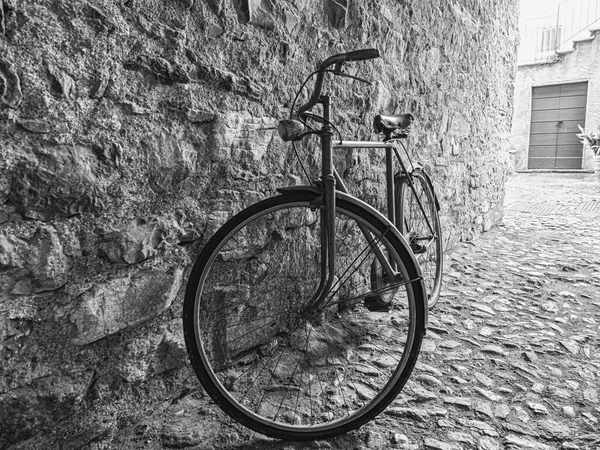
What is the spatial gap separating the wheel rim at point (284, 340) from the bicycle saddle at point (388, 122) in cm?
48

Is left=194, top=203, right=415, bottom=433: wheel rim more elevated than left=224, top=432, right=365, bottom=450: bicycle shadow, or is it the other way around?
left=194, top=203, right=415, bottom=433: wheel rim

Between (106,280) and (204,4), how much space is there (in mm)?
974

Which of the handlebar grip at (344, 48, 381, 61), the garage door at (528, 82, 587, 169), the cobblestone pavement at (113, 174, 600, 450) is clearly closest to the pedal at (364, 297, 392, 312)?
the cobblestone pavement at (113, 174, 600, 450)

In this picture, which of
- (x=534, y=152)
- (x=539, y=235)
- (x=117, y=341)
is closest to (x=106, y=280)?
(x=117, y=341)

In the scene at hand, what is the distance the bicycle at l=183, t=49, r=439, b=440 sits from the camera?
1416 millimetres

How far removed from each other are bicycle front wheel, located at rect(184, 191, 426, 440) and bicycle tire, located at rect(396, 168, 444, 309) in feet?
0.99

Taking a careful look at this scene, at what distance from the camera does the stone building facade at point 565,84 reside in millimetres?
12508

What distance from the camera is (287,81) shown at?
185cm

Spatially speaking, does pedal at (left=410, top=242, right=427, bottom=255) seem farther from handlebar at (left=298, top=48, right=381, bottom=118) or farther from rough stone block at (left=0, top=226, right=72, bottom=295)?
rough stone block at (left=0, top=226, right=72, bottom=295)

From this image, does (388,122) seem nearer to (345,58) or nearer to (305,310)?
(345,58)

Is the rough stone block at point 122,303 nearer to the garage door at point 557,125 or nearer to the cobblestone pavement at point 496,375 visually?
the cobblestone pavement at point 496,375

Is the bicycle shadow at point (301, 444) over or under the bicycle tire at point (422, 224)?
under

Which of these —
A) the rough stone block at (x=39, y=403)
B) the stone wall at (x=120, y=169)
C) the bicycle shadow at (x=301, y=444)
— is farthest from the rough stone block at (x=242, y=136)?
the bicycle shadow at (x=301, y=444)

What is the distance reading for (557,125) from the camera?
528 inches
